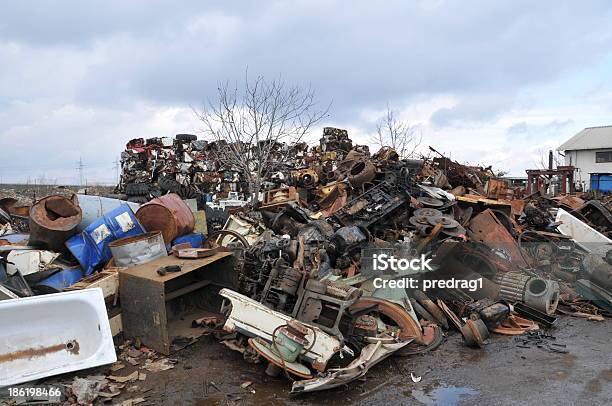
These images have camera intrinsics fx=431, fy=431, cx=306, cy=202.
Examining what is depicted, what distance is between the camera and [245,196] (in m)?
13.4

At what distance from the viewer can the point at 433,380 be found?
3.96 m

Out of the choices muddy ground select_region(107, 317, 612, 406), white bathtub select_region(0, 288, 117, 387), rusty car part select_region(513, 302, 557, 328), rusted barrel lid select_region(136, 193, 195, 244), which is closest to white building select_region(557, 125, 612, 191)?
rusty car part select_region(513, 302, 557, 328)

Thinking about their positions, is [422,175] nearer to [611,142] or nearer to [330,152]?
[330,152]

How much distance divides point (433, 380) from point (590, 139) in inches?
1410

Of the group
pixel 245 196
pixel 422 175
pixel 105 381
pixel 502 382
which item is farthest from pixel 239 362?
pixel 245 196

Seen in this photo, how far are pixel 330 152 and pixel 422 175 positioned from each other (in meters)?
4.48

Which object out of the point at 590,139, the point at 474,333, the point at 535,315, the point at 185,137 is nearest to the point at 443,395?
the point at 474,333

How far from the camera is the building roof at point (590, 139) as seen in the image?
31219 millimetres

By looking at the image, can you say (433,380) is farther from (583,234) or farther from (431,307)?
(583,234)

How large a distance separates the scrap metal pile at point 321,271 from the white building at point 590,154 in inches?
1022

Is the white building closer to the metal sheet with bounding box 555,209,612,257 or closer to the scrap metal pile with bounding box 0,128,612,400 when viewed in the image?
the metal sheet with bounding box 555,209,612,257

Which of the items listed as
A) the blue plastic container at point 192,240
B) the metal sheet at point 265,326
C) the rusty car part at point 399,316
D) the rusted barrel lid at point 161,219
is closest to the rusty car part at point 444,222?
the rusty car part at point 399,316

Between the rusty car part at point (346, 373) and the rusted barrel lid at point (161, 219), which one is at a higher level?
the rusted barrel lid at point (161, 219)

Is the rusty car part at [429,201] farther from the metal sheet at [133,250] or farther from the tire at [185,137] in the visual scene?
the tire at [185,137]
